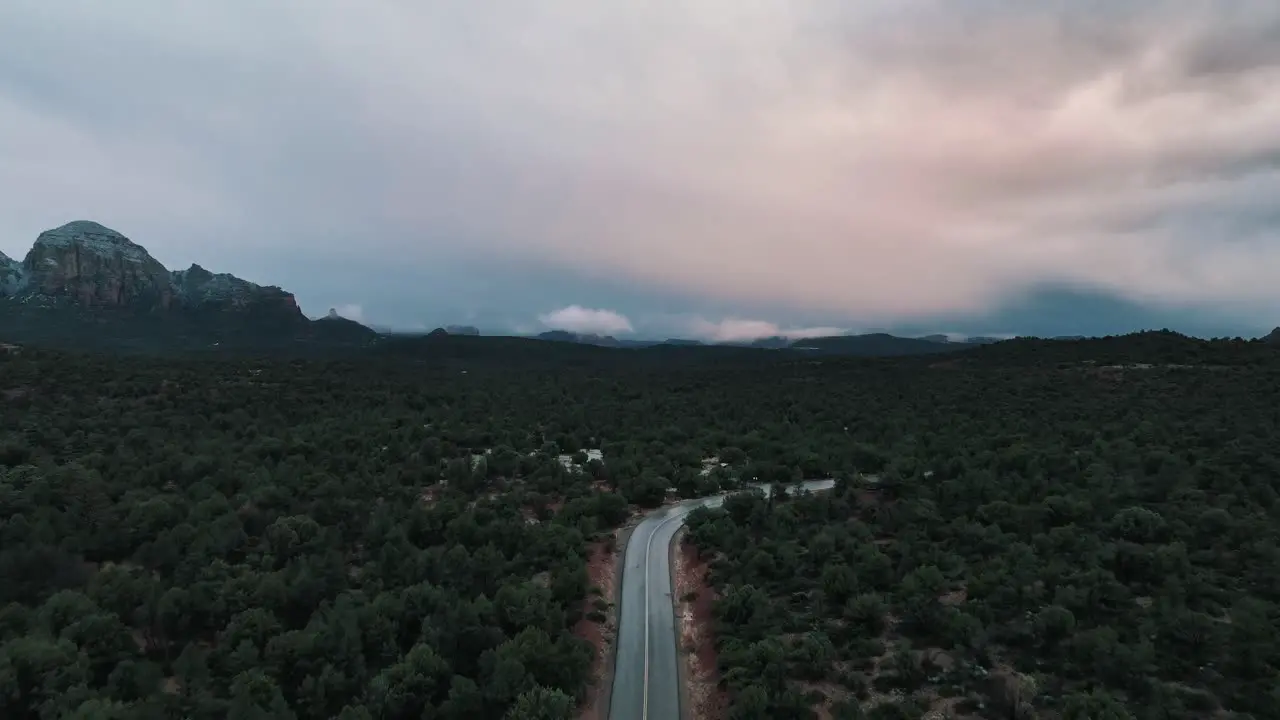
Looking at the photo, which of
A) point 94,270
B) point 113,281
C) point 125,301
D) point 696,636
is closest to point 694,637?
point 696,636

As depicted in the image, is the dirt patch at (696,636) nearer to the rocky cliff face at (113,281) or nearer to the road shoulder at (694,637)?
the road shoulder at (694,637)

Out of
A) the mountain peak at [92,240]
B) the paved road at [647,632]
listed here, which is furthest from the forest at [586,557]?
the mountain peak at [92,240]

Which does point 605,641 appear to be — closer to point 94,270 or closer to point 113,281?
point 113,281

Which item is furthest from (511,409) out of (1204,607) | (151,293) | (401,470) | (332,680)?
(151,293)

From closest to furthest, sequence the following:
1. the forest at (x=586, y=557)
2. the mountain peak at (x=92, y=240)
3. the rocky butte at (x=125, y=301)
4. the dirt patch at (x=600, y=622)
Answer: the forest at (x=586, y=557), the dirt patch at (x=600, y=622), the rocky butte at (x=125, y=301), the mountain peak at (x=92, y=240)

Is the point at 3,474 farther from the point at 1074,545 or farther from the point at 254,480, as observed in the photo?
the point at 1074,545
